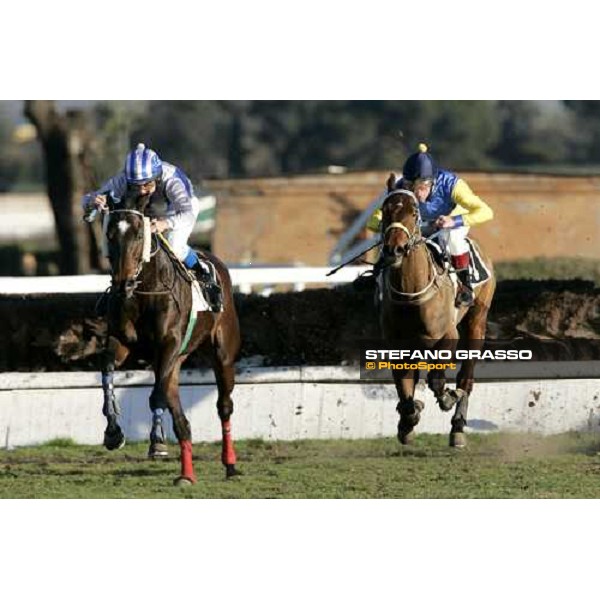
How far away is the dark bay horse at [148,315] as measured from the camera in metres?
9.92

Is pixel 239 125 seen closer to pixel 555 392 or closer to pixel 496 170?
pixel 496 170

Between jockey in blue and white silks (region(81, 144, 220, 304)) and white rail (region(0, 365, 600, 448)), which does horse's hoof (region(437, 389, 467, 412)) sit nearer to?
white rail (region(0, 365, 600, 448))

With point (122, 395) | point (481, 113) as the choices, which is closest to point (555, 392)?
point (122, 395)

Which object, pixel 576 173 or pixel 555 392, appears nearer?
pixel 555 392

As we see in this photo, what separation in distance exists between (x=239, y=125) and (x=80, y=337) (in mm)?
6056

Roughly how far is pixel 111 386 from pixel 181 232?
1122mm

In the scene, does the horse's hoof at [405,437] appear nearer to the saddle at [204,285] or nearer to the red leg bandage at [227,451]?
the red leg bandage at [227,451]

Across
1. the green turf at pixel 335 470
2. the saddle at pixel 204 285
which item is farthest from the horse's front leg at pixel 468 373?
the saddle at pixel 204 285

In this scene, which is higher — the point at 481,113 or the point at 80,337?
the point at 481,113

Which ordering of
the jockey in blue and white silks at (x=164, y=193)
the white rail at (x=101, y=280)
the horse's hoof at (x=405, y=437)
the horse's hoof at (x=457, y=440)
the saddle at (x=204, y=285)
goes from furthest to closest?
1. the white rail at (x=101, y=280)
2. the horse's hoof at (x=457, y=440)
3. the horse's hoof at (x=405, y=437)
4. the saddle at (x=204, y=285)
5. the jockey in blue and white silks at (x=164, y=193)

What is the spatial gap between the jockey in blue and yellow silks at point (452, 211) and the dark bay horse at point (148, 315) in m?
1.53

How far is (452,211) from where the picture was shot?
11.5 meters

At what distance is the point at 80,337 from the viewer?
12992 millimetres

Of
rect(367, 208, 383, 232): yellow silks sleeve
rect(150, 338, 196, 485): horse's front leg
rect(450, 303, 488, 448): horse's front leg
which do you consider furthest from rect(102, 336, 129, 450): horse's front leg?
rect(450, 303, 488, 448): horse's front leg
